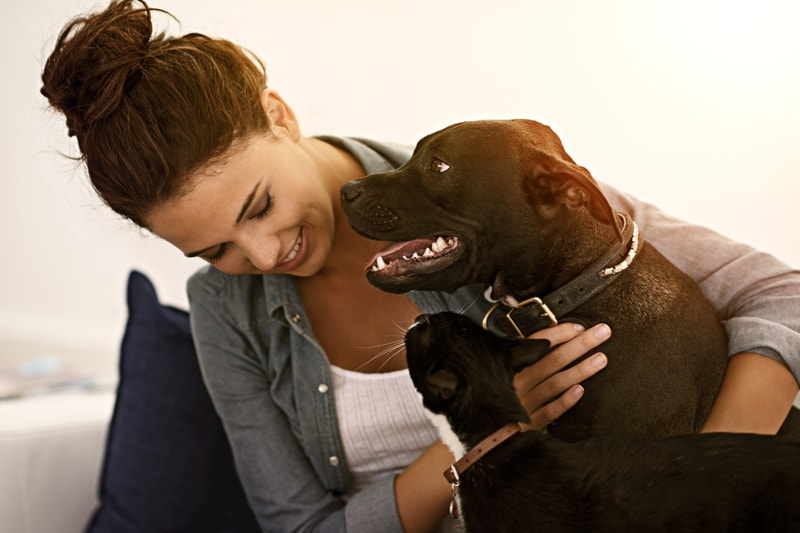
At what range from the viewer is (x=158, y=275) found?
9.16 ft

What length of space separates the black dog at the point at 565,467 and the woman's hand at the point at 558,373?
0.03 meters

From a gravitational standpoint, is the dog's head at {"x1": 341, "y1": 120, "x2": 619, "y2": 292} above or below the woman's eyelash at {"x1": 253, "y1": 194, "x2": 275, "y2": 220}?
above

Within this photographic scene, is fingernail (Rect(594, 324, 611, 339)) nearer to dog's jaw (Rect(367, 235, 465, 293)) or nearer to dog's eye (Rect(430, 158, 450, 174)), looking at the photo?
dog's jaw (Rect(367, 235, 465, 293))

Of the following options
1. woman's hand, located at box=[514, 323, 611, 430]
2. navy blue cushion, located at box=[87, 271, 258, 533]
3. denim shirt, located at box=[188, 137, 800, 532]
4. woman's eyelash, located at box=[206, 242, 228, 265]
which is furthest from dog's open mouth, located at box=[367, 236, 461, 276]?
navy blue cushion, located at box=[87, 271, 258, 533]

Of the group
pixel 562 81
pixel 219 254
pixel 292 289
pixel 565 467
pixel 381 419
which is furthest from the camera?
pixel 562 81

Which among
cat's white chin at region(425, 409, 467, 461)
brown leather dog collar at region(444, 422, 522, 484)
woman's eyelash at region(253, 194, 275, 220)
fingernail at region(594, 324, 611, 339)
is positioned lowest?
cat's white chin at region(425, 409, 467, 461)

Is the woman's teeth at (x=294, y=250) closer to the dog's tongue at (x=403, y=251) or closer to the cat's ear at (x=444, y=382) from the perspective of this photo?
the dog's tongue at (x=403, y=251)

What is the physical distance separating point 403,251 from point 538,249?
0.67ft

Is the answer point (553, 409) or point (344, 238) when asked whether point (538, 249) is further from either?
point (344, 238)

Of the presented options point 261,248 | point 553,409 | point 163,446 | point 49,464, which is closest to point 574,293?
point 553,409

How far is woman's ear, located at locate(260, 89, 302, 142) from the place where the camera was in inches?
60.3

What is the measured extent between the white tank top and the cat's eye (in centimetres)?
55

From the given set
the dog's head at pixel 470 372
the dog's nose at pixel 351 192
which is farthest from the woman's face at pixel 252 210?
the dog's head at pixel 470 372

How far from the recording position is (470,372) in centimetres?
116
